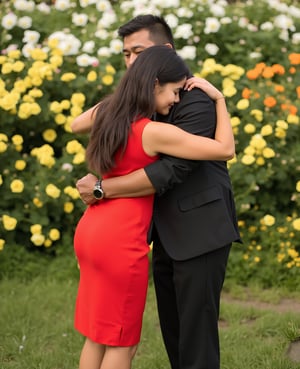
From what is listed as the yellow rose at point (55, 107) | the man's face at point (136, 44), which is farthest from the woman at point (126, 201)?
the yellow rose at point (55, 107)

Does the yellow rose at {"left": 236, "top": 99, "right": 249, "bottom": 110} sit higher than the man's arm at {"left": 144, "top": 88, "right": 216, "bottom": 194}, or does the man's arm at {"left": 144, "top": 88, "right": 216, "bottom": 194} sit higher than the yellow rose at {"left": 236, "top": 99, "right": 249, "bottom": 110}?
the man's arm at {"left": 144, "top": 88, "right": 216, "bottom": 194}

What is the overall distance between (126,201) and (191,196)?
0.81 ft

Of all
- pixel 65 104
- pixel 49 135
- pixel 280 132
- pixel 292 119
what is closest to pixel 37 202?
pixel 49 135

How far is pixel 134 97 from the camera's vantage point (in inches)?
118

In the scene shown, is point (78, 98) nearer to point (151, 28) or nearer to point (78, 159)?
point (78, 159)

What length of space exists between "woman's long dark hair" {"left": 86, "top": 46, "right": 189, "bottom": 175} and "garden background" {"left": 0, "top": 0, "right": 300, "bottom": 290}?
2324mm

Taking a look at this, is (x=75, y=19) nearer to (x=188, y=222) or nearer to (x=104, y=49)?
(x=104, y=49)

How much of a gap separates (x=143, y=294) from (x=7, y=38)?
3.72 meters

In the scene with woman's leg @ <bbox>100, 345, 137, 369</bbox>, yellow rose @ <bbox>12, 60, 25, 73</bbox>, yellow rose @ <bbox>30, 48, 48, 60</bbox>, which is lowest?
yellow rose @ <bbox>12, 60, 25, 73</bbox>

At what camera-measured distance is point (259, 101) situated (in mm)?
5746

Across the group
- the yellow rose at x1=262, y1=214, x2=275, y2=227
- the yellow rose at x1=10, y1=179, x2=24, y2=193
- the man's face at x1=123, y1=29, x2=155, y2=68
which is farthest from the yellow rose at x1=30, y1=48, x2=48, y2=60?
the man's face at x1=123, y1=29, x2=155, y2=68

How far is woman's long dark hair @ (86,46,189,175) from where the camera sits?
2967 millimetres

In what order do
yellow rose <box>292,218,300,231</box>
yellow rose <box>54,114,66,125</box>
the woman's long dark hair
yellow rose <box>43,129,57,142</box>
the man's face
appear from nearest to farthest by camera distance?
the woman's long dark hair < the man's face < yellow rose <box>292,218,300,231</box> < yellow rose <box>54,114,66,125</box> < yellow rose <box>43,129,57,142</box>

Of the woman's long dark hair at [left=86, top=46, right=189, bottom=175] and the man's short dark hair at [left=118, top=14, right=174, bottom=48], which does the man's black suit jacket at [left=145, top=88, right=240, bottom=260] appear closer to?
the woman's long dark hair at [left=86, top=46, right=189, bottom=175]
